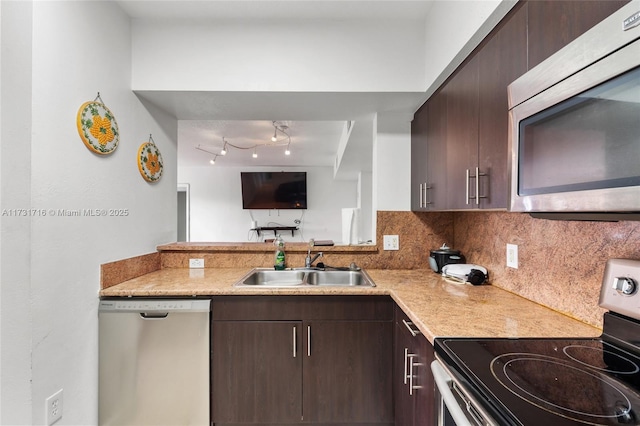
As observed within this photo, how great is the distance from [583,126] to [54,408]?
87.8 inches

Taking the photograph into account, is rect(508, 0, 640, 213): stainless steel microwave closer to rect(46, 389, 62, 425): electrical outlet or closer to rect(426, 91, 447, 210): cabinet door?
rect(426, 91, 447, 210): cabinet door

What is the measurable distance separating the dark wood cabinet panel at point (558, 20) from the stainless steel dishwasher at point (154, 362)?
1763 mm

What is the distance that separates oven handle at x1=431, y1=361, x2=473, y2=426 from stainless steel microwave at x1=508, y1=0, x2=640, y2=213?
54cm

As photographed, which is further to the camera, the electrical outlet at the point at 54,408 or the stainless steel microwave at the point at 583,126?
the electrical outlet at the point at 54,408

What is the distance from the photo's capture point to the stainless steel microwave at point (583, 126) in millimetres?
566

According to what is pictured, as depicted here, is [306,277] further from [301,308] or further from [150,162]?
[150,162]

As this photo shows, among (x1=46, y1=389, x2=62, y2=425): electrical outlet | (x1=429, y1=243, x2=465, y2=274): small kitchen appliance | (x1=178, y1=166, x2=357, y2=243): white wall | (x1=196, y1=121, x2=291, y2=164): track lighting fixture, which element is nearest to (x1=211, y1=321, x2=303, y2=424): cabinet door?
(x1=46, y1=389, x2=62, y2=425): electrical outlet

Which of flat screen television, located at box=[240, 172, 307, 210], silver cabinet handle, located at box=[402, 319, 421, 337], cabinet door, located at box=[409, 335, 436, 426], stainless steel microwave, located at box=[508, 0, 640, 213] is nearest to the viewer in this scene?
stainless steel microwave, located at box=[508, 0, 640, 213]

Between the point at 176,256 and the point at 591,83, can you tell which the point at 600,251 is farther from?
the point at 176,256

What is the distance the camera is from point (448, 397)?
0.78 metres

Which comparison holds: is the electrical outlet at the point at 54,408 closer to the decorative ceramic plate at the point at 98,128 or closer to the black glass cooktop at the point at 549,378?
the decorative ceramic plate at the point at 98,128

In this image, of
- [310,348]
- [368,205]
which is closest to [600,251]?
[310,348]

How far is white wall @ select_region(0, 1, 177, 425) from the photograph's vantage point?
1171mm

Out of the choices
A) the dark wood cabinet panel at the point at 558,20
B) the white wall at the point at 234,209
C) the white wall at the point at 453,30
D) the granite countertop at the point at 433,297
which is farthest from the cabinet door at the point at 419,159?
the white wall at the point at 234,209
